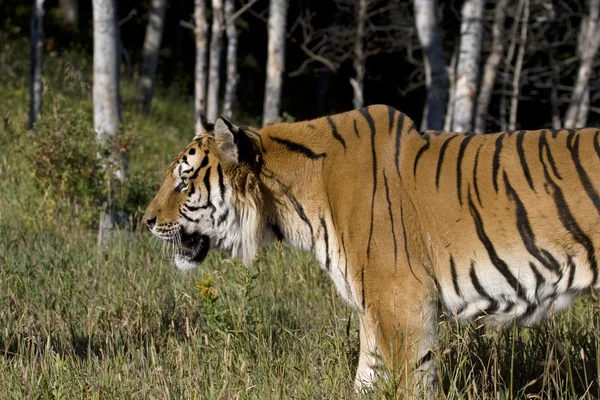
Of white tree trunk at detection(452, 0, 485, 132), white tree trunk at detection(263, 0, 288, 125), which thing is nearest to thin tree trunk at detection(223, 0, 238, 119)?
white tree trunk at detection(263, 0, 288, 125)

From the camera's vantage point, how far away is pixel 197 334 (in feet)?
15.2

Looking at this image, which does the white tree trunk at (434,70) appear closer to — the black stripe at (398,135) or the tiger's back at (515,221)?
the black stripe at (398,135)

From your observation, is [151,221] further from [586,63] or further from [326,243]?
[586,63]

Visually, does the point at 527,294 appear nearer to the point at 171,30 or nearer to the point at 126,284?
the point at 126,284

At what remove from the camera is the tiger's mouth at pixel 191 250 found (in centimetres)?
452

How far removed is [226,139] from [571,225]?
1.82m

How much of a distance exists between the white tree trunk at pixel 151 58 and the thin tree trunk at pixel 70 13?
395cm

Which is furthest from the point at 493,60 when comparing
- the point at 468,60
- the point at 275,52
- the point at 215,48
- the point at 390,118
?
the point at 390,118

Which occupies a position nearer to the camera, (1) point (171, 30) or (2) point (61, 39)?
(2) point (61, 39)

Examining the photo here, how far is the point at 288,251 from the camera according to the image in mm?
6512

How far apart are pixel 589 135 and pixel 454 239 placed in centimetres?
84

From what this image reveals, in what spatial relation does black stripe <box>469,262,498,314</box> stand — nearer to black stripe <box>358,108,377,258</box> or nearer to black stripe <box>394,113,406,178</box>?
black stripe <box>358,108,377,258</box>

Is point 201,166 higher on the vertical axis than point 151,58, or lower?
lower

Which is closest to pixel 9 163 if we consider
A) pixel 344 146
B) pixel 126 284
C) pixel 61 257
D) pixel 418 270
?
pixel 61 257
